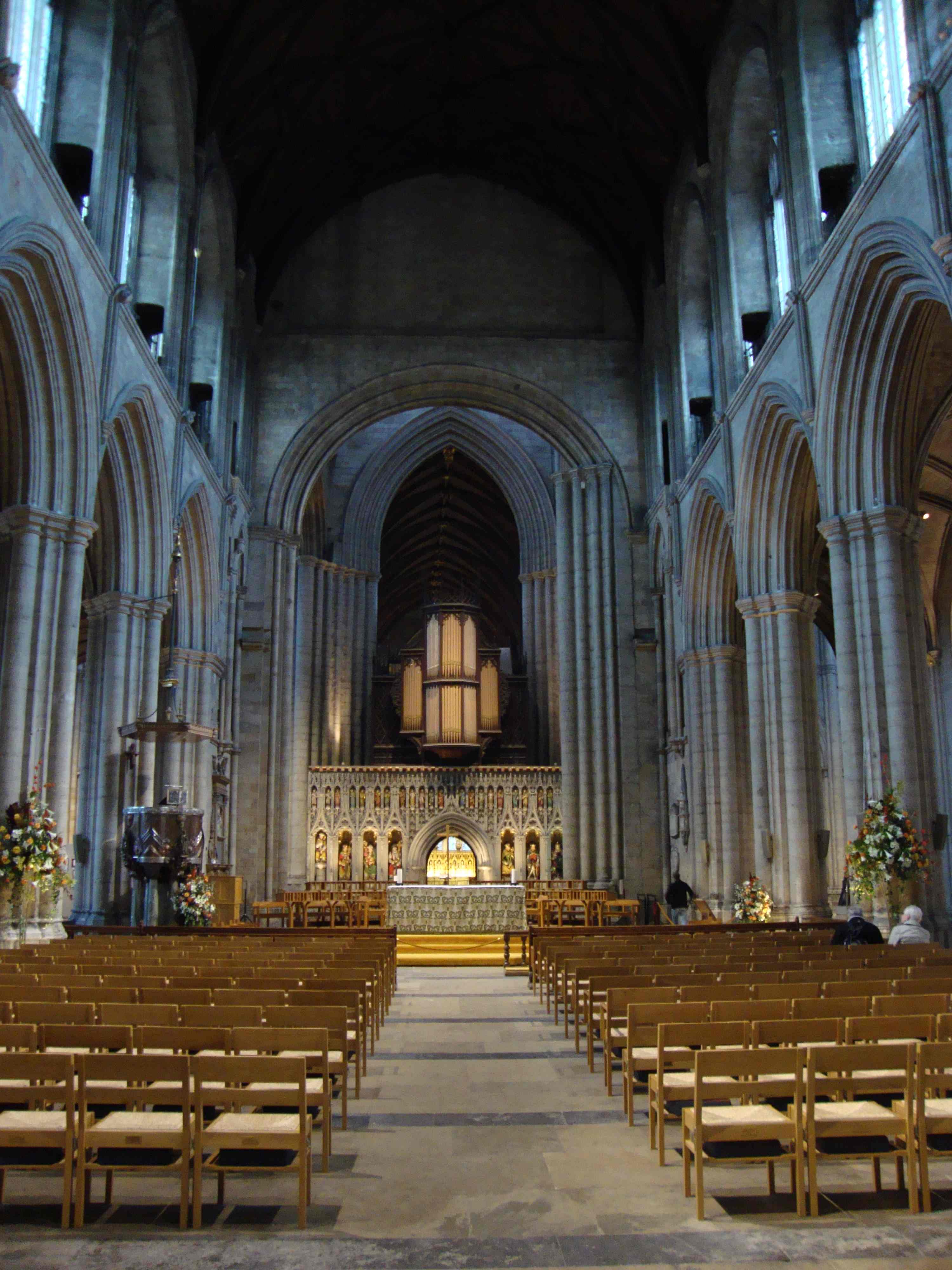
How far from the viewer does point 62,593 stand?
14.1 meters

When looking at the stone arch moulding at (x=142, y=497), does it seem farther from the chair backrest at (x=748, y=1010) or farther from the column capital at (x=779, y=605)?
the chair backrest at (x=748, y=1010)

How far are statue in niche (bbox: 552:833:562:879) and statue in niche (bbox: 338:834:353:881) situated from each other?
196 inches

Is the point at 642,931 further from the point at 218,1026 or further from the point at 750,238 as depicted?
the point at 750,238

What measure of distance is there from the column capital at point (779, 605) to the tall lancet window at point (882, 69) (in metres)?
6.60

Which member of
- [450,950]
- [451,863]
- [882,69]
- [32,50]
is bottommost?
[450,950]

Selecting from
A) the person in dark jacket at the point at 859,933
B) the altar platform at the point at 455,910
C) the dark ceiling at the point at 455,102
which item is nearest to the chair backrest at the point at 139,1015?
the person in dark jacket at the point at 859,933

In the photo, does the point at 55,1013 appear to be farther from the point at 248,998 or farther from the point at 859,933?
the point at 859,933

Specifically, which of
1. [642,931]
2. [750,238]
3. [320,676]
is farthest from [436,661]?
[642,931]

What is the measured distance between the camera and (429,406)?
90.2 feet

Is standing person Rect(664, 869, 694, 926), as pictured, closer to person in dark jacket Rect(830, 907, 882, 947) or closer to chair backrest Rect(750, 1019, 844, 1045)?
person in dark jacket Rect(830, 907, 882, 947)

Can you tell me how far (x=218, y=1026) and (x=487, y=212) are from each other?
25.7 meters

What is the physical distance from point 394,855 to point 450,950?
9497 mm

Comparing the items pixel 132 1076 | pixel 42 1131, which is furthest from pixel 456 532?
pixel 42 1131

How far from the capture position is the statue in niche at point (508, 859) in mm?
28375
